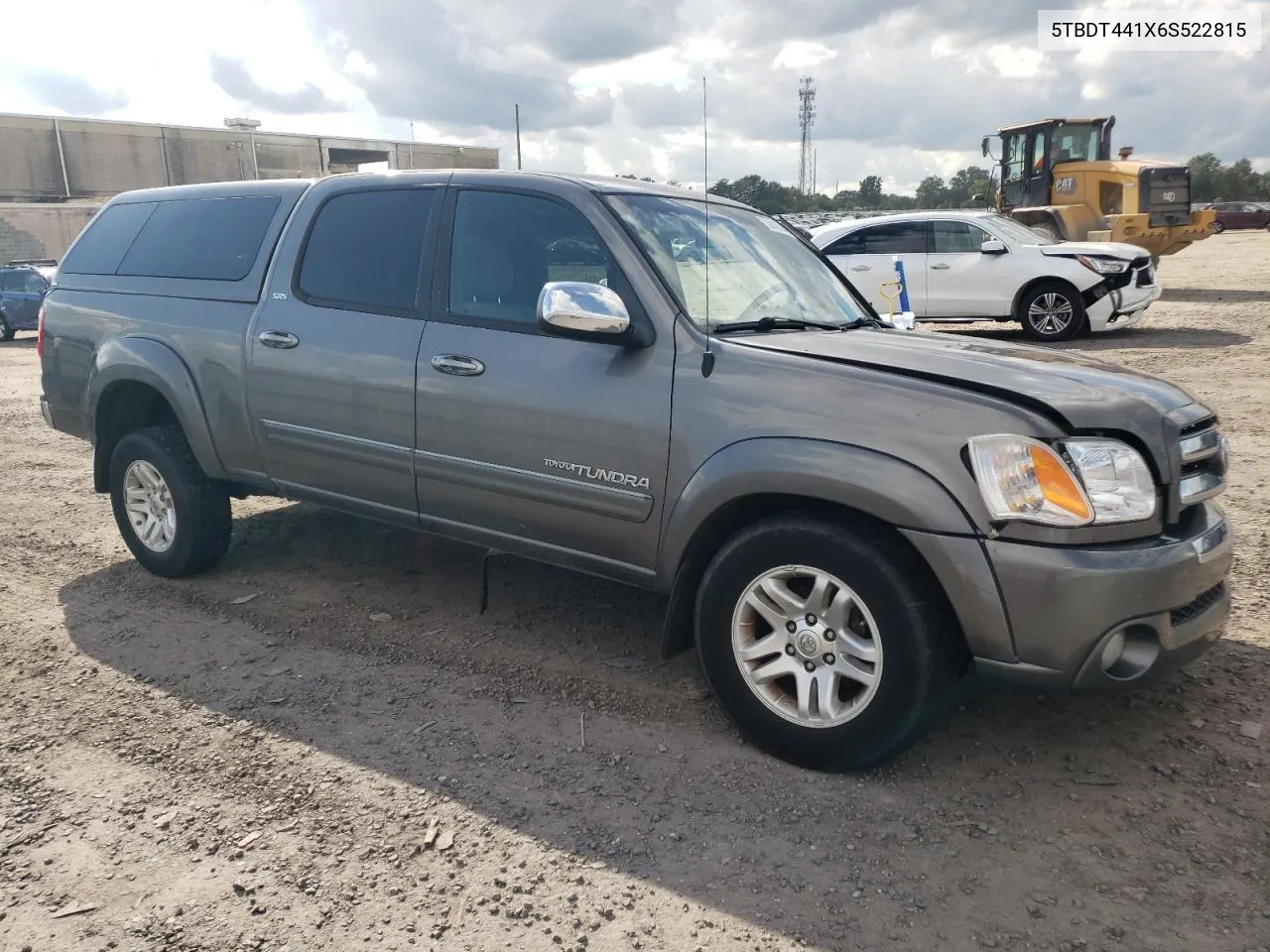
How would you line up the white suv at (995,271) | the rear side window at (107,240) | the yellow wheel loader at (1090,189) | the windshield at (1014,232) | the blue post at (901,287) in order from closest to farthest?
the rear side window at (107,240) < the blue post at (901,287) < the white suv at (995,271) < the windshield at (1014,232) < the yellow wheel loader at (1090,189)

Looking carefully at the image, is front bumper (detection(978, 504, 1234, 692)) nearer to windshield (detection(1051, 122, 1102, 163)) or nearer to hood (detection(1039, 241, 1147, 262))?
hood (detection(1039, 241, 1147, 262))

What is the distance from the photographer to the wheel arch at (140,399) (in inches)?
188

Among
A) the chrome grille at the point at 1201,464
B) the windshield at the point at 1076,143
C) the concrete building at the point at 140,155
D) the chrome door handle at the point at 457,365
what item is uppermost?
the concrete building at the point at 140,155

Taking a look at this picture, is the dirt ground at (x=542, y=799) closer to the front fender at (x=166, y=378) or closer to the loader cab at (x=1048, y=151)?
the front fender at (x=166, y=378)

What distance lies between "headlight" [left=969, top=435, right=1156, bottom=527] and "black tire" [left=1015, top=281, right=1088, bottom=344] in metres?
11.2

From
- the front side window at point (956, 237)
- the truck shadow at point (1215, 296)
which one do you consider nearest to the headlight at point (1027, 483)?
the front side window at point (956, 237)

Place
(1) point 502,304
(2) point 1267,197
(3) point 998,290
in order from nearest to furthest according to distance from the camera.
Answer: (1) point 502,304
(3) point 998,290
(2) point 1267,197

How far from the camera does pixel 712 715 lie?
11.8 ft

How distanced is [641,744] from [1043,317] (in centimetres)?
1158

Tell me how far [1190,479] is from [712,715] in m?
1.74

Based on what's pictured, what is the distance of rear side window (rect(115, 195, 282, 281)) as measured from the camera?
472 centimetres

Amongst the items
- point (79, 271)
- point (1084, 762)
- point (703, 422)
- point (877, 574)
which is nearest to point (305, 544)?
point (79, 271)

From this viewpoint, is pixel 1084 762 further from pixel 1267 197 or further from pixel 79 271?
pixel 1267 197

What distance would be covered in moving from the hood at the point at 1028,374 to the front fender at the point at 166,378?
9.04ft
